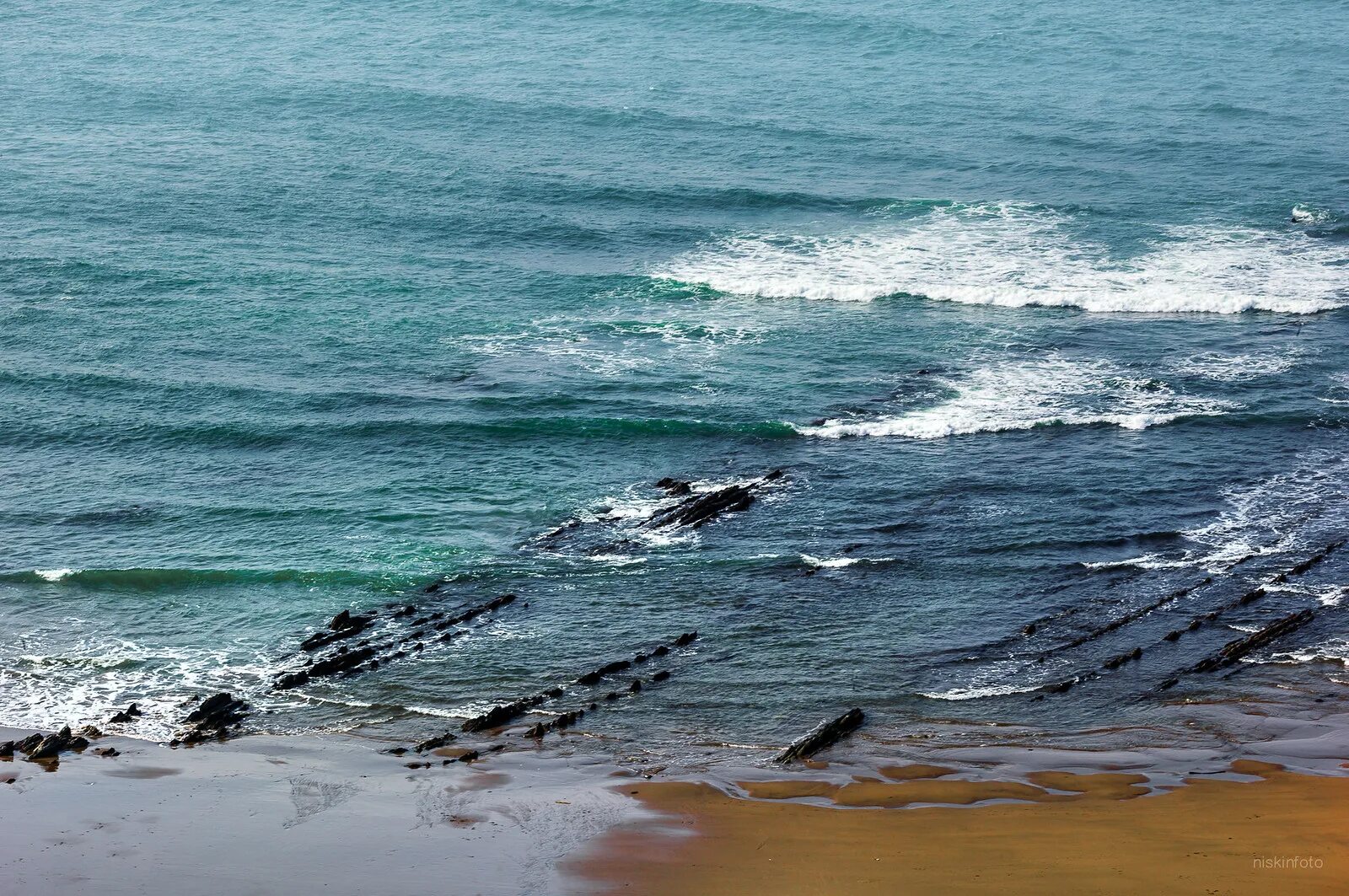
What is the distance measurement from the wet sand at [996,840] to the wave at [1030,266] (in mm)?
27151

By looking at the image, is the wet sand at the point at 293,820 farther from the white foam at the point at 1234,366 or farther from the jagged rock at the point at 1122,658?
the white foam at the point at 1234,366

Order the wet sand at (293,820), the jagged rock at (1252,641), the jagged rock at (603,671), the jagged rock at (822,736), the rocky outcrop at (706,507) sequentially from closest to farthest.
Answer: the wet sand at (293,820) → the jagged rock at (822,736) → the jagged rock at (1252,641) → the jagged rock at (603,671) → the rocky outcrop at (706,507)

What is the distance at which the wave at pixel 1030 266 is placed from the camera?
1817 inches

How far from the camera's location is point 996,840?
20.2 metres

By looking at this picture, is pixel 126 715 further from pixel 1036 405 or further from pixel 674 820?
pixel 1036 405

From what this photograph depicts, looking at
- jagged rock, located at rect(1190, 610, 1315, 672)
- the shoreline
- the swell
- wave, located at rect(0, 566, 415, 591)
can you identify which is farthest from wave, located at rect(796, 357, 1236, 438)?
the shoreline

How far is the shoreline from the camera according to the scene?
1956 cm

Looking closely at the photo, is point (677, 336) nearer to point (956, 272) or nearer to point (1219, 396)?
point (956, 272)

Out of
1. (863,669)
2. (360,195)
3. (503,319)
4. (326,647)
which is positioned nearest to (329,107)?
(360,195)

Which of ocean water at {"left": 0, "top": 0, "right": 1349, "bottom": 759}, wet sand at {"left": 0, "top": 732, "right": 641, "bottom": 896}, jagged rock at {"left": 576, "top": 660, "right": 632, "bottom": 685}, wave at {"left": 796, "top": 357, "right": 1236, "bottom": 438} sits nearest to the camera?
wet sand at {"left": 0, "top": 732, "right": 641, "bottom": 896}

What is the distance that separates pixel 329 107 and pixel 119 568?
42447mm

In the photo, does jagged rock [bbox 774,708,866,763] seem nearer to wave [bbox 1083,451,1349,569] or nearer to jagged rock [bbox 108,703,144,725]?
wave [bbox 1083,451,1349,569]

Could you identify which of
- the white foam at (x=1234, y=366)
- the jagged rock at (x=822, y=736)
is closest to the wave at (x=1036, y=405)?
the white foam at (x=1234, y=366)

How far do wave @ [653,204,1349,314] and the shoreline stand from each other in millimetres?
25157
